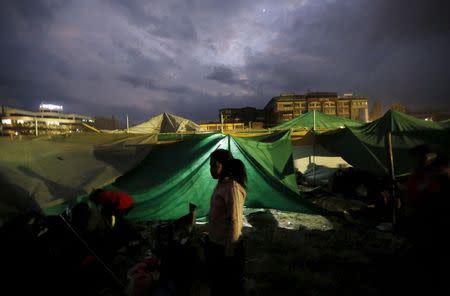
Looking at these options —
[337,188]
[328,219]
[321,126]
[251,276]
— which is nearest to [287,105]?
[321,126]

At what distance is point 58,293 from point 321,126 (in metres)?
10.4

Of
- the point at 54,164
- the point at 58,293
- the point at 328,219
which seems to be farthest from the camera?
the point at 328,219

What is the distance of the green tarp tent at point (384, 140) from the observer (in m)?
6.20

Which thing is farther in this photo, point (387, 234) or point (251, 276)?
point (387, 234)

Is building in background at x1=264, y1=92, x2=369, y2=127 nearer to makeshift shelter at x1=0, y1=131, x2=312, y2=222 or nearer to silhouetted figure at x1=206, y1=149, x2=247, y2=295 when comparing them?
makeshift shelter at x1=0, y1=131, x2=312, y2=222

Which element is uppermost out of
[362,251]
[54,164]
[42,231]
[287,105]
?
[287,105]

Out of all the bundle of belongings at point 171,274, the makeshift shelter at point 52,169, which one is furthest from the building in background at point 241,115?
the bundle of belongings at point 171,274

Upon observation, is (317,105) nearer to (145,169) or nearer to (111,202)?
(145,169)

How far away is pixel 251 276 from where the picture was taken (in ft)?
11.8

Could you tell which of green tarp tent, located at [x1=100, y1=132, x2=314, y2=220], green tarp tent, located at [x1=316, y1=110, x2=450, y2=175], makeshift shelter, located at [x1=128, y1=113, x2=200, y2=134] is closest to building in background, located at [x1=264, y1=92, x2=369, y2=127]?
makeshift shelter, located at [x1=128, y1=113, x2=200, y2=134]

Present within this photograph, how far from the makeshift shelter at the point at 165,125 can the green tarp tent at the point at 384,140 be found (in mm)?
5924

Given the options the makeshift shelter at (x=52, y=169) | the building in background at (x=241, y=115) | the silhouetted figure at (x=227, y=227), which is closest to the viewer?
the silhouetted figure at (x=227, y=227)

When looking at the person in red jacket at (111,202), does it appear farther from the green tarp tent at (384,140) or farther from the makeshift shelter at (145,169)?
the green tarp tent at (384,140)

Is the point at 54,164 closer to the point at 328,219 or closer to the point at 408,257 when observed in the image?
the point at 408,257
